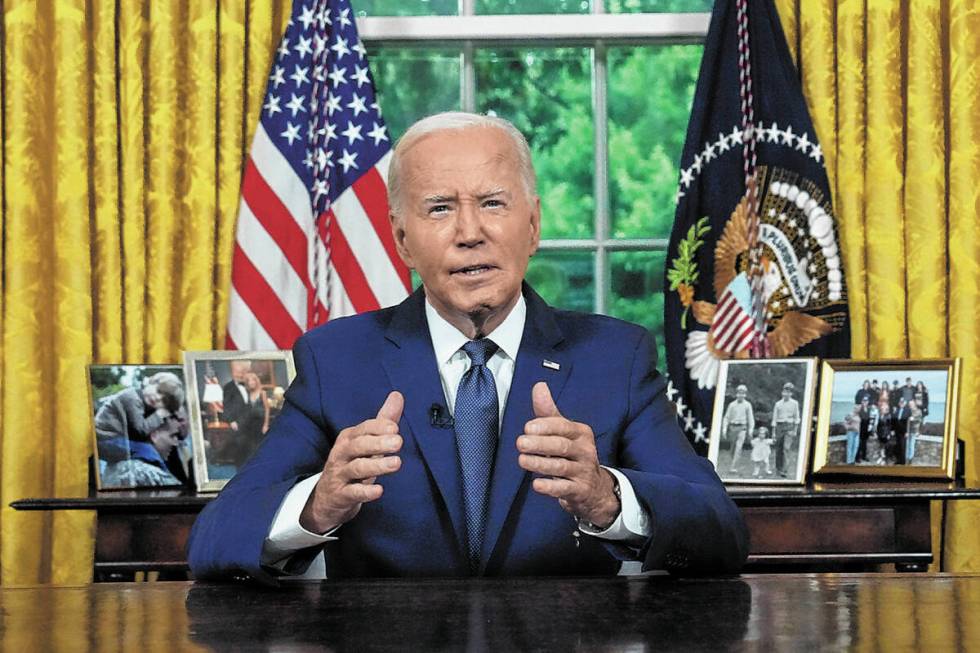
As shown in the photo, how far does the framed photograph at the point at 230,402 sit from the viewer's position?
292cm

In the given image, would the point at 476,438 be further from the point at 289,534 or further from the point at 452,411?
the point at 289,534

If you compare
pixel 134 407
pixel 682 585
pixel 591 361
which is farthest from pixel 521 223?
pixel 134 407

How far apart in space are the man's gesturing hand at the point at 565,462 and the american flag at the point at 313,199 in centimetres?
187

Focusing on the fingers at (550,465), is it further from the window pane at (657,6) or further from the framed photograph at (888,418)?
the window pane at (657,6)

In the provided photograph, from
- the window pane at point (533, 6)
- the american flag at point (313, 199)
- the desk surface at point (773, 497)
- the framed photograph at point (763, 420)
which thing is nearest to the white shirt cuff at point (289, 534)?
the desk surface at point (773, 497)

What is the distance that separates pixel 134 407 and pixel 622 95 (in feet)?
5.51

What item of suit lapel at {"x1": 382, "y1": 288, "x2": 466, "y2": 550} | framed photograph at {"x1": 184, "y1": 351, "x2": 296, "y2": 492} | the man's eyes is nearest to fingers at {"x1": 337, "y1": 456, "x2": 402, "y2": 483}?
suit lapel at {"x1": 382, "y1": 288, "x2": 466, "y2": 550}

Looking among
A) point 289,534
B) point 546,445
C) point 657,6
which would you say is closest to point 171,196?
point 657,6

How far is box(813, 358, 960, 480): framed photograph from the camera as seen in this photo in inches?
114

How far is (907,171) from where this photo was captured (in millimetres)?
3303

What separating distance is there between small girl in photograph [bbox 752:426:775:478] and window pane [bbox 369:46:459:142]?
4.50ft

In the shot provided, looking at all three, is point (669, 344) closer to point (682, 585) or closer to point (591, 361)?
point (591, 361)

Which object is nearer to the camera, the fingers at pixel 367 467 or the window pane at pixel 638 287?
the fingers at pixel 367 467

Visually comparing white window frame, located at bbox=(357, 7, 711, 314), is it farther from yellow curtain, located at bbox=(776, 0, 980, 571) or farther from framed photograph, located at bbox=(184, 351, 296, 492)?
framed photograph, located at bbox=(184, 351, 296, 492)
